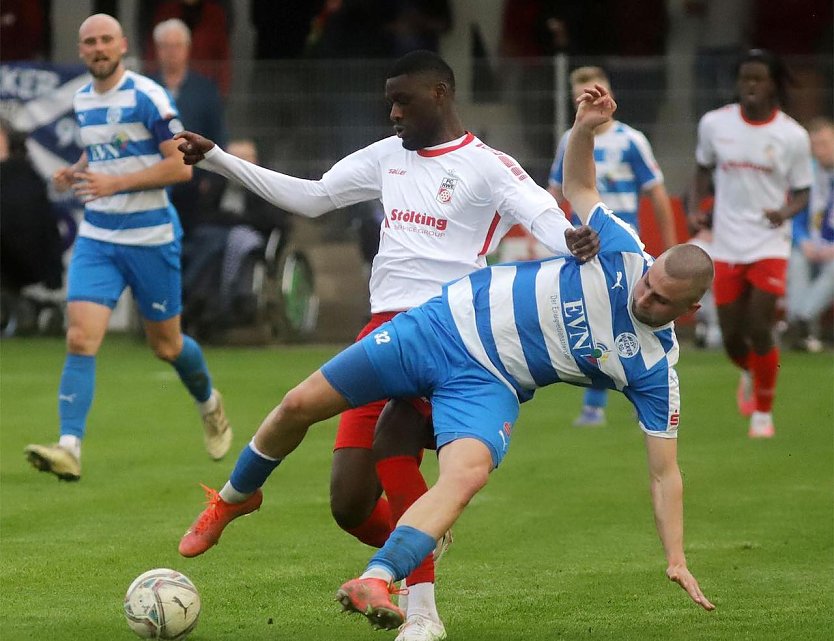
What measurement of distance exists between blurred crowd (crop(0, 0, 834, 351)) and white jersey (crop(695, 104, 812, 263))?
15.7ft

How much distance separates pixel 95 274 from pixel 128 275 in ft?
0.80

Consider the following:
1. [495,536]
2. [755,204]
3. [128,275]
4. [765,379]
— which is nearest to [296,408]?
[495,536]

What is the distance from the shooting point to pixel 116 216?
362 inches

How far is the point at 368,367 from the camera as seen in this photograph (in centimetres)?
560

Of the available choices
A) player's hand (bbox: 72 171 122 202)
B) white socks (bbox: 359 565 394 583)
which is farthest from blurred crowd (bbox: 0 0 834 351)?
white socks (bbox: 359 565 394 583)

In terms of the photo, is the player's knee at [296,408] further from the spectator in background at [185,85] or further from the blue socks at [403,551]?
the spectator in background at [185,85]

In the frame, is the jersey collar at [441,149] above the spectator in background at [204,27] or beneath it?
above

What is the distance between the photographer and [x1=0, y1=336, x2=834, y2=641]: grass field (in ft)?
19.7

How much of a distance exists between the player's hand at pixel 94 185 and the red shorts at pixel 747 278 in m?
4.07

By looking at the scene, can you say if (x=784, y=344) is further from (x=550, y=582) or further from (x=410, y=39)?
(x=550, y=582)

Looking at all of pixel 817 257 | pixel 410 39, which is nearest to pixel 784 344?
pixel 817 257

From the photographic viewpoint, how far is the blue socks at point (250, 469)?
590 cm

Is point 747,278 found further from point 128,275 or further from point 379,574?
point 379,574

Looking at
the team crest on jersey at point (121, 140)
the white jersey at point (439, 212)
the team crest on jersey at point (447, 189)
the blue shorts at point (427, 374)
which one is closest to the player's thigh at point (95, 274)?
the team crest on jersey at point (121, 140)
